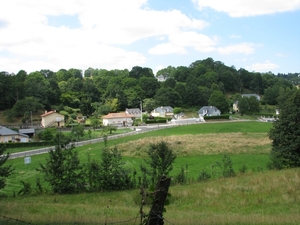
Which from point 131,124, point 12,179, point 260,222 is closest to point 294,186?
point 260,222

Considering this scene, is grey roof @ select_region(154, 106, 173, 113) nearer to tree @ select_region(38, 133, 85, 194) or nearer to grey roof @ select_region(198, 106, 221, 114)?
grey roof @ select_region(198, 106, 221, 114)

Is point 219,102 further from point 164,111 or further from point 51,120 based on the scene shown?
point 51,120

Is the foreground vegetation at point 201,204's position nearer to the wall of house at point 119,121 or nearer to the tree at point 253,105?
the wall of house at point 119,121

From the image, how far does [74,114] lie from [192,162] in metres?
63.1

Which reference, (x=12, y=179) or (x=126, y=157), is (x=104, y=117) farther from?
(x=12, y=179)

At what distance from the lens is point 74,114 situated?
284ft

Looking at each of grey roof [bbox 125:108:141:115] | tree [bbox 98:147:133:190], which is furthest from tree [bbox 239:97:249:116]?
tree [bbox 98:147:133:190]

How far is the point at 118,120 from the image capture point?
8638 centimetres

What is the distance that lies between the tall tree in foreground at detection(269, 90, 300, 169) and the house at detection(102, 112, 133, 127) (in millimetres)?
64951

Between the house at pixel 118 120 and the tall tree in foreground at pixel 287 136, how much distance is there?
213 feet

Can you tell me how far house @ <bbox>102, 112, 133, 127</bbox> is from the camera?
8581 centimetres

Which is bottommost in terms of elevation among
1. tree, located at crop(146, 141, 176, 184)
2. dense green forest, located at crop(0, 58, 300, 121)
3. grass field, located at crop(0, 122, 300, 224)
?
grass field, located at crop(0, 122, 300, 224)

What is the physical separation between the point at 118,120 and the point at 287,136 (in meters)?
67.1

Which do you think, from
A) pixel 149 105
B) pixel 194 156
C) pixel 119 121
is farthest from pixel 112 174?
pixel 149 105
